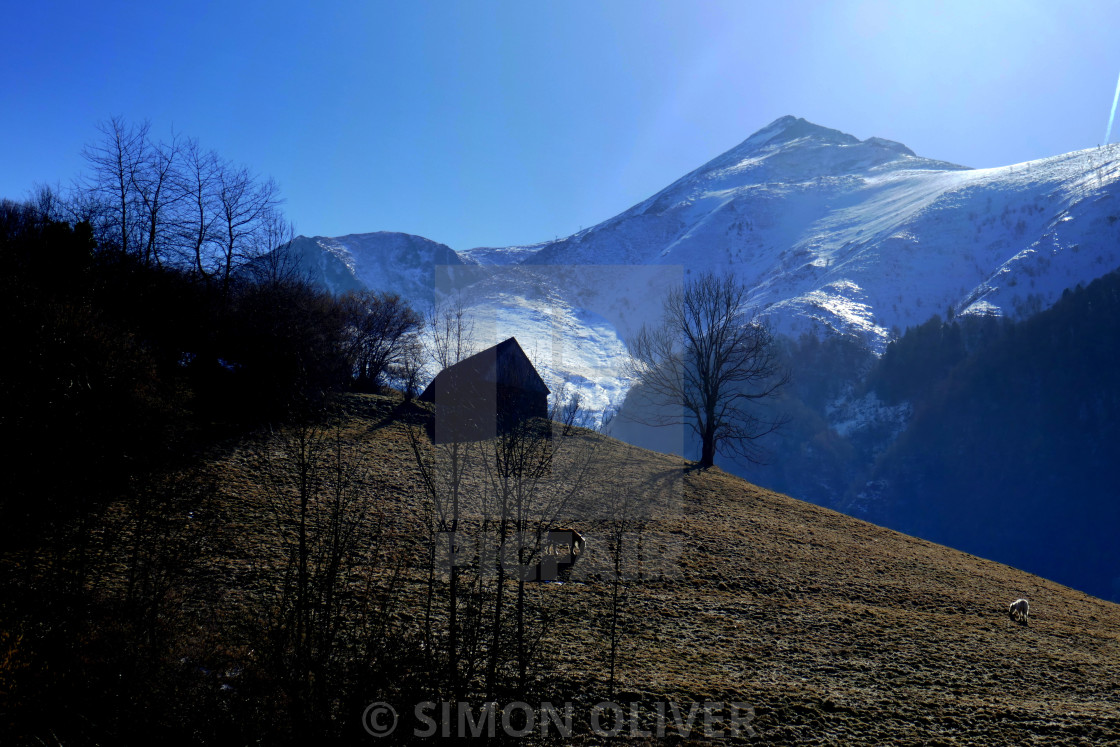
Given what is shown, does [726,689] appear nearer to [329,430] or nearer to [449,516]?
[449,516]

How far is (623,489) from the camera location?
64.4ft

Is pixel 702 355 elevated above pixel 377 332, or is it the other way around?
pixel 377 332

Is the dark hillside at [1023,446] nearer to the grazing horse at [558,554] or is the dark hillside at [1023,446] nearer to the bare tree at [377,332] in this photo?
the bare tree at [377,332]

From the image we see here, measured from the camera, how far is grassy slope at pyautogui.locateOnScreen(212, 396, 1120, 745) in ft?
24.2

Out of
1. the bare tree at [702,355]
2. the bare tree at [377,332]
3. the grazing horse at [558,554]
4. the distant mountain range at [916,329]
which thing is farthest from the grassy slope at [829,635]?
the bare tree at [377,332]

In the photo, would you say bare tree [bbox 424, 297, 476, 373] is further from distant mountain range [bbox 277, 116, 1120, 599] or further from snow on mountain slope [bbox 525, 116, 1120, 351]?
snow on mountain slope [bbox 525, 116, 1120, 351]

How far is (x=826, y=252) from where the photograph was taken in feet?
413

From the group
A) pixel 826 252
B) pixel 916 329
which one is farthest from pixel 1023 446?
pixel 826 252

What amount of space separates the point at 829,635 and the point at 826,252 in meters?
131

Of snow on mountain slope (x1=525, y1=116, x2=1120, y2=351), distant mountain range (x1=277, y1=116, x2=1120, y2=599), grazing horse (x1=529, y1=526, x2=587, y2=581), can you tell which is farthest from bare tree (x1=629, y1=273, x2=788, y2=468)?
snow on mountain slope (x1=525, y1=116, x2=1120, y2=351)

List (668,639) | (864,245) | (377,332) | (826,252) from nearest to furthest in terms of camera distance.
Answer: (668,639) → (377,332) → (864,245) → (826,252)

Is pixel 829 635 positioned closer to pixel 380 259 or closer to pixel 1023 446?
pixel 1023 446

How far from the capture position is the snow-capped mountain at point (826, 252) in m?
36.1

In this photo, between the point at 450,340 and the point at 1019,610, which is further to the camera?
the point at 1019,610
